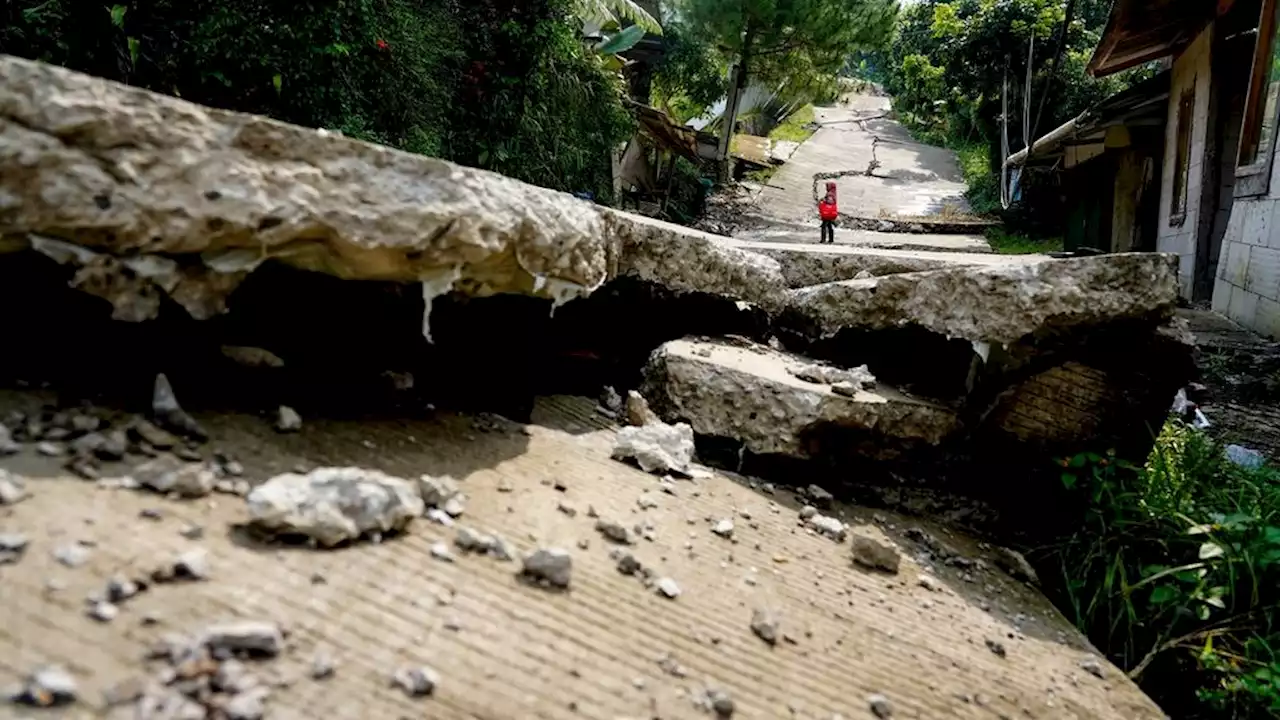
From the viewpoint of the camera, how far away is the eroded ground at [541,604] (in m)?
1.19

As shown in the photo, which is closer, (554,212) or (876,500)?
(554,212)

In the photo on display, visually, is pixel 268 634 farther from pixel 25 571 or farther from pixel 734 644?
pixel 734 644

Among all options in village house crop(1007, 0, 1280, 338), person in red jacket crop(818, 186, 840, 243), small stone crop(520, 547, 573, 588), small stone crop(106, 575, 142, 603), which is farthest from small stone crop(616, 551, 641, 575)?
person in red jacket crop(818, 186, 840, 243)

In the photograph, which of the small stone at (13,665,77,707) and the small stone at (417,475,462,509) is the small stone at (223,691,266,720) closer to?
the small stone at (13,665,77,707)

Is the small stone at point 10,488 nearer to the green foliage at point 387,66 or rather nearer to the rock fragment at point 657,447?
the rock fragment at point 657,447

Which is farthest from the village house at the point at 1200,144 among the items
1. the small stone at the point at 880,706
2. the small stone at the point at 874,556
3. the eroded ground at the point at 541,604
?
the small stone at the point at 880,706

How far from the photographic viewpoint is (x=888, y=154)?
75.0 feet

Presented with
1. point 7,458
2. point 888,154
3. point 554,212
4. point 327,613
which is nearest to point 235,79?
point 554,212

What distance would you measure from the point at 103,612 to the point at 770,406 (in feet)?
7.29

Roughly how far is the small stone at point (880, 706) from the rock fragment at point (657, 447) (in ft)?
3.26

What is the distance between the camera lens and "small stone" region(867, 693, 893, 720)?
179 cm

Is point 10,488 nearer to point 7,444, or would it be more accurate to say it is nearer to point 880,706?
point 7,444

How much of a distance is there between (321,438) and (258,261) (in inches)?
19.0

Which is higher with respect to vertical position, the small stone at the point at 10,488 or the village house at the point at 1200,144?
the village house at the point at 1200,144
